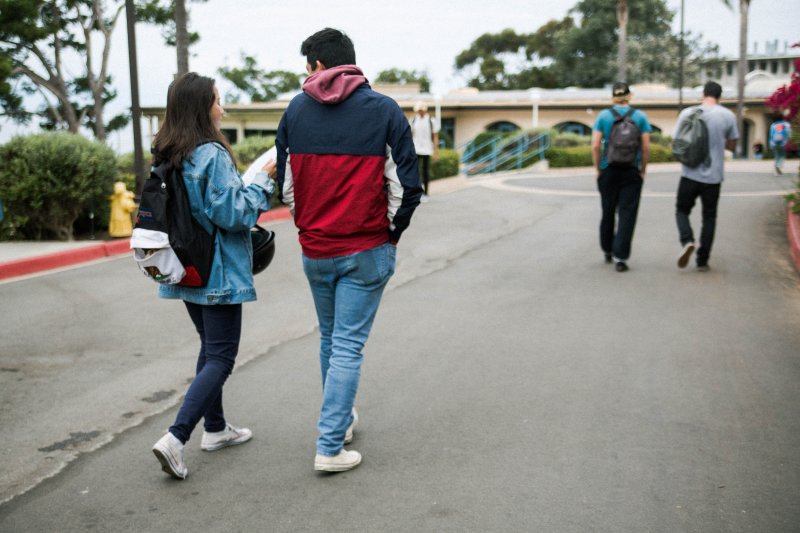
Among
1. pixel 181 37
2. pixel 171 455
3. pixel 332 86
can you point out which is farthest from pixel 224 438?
pixel 181 37

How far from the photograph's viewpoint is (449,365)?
5.53 m

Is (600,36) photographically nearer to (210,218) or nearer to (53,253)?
(53,253)

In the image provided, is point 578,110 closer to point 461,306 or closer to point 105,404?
point 461,306

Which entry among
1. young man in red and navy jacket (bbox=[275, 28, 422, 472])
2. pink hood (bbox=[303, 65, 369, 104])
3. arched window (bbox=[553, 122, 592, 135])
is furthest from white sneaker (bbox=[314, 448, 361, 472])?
arched window (bbox=[553, 122, 592, 135])

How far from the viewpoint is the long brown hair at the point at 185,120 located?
143 inches

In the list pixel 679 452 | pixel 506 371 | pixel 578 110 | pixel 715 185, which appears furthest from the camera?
pixel 578 110

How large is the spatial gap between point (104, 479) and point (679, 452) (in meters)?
2.67

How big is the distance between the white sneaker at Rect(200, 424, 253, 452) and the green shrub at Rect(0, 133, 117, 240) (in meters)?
7.45

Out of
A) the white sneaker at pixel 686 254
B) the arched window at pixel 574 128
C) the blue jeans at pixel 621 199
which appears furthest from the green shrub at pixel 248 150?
the arched window at pixel 574 128

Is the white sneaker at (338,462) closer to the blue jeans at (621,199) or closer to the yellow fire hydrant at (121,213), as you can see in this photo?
the blue jeans at (621,199)

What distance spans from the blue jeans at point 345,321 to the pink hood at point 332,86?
2.24 feet

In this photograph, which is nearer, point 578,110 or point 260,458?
point 260,458

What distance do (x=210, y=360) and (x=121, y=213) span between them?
7.89 metres

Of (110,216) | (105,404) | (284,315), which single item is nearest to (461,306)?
(284,315)
